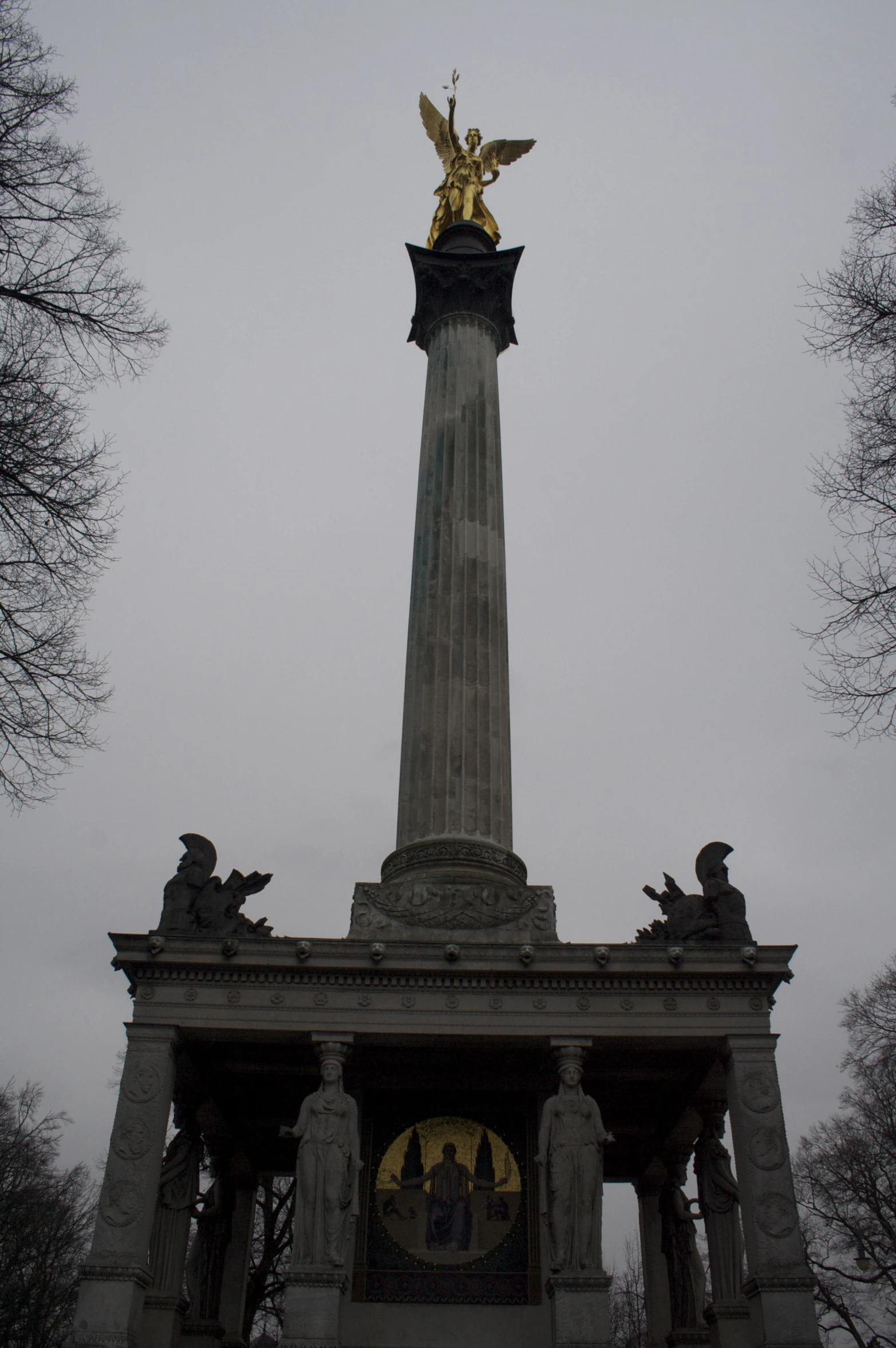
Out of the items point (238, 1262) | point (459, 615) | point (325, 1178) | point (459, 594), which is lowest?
point (238, 1262)

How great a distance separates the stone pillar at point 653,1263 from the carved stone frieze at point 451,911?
6.91 m

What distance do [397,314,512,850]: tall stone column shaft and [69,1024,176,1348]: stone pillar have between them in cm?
649

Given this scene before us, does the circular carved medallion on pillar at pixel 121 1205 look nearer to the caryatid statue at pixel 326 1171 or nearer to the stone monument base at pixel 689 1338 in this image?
the caryatid statue at pixel 326 1171

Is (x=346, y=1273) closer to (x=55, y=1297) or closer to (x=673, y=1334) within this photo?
(x=673, y=1334)

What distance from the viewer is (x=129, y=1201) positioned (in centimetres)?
1573

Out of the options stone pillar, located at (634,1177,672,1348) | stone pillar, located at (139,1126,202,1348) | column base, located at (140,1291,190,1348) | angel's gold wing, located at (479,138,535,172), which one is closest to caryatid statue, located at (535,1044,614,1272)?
stone pillar, located at (139,1126,202,1348)

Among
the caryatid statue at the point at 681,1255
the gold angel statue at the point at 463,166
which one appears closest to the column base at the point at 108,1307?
the caryatid statue at the point at 681,1255

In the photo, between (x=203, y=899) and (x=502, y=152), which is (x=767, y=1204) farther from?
(x=502, y=152)

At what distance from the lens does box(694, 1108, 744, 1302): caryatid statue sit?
57.6 feet

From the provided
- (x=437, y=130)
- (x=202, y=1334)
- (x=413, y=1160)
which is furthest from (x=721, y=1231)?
(x=437, y=130)

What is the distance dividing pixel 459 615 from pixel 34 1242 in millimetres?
27917

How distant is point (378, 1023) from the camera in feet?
56.3

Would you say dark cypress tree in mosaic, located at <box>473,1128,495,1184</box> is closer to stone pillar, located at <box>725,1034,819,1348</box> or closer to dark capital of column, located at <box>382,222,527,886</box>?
stone pillar, located at <box>725,1034,819,1348</box>

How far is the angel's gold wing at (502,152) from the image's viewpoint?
31969mm
